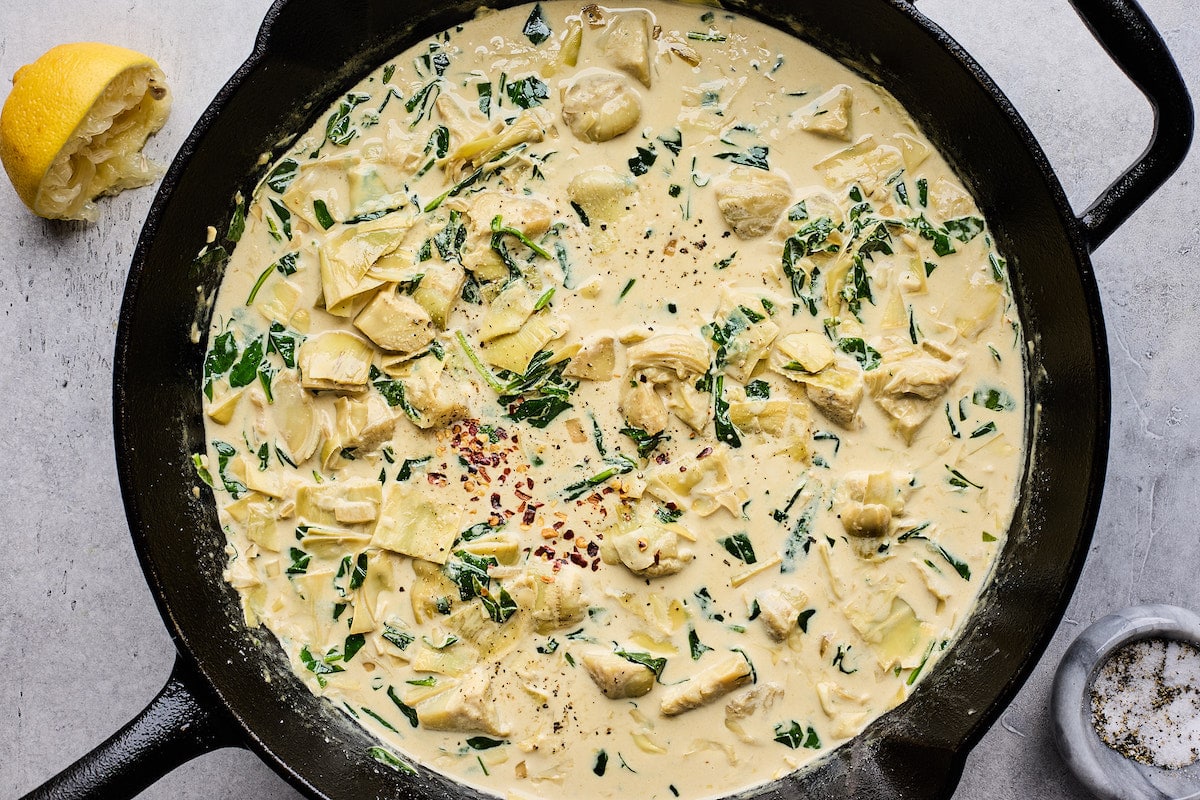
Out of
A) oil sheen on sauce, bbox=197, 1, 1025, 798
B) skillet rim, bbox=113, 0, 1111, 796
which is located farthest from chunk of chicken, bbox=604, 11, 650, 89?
skillet rim, bbox=113, 0, 1111, 796

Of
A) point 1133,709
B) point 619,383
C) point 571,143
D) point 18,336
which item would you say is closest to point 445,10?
point 571,143

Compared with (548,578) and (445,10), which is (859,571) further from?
(445,10)

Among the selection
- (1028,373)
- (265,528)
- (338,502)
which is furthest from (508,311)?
(1028,373)

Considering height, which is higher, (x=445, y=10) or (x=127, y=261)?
(x=445, y=10)

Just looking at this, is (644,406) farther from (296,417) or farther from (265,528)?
(265,528)

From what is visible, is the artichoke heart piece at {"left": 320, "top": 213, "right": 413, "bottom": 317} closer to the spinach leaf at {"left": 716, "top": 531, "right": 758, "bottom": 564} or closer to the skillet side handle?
the spinach leaf at {"left": 716, "top": 531, "right": 758, "bottom": 564}

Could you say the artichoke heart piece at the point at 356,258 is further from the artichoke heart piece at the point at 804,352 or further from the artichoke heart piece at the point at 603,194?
the artichoke heart piece at the point at 804,352

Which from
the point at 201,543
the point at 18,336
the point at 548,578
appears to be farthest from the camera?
the point at 18,336
